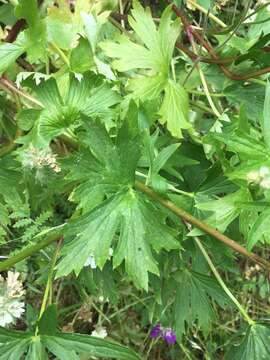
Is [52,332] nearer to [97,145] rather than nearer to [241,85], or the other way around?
[97,145]

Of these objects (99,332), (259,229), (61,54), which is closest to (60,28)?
(61,54)

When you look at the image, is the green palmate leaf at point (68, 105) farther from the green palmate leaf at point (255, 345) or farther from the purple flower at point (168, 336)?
the purple flower at point (168, 336)

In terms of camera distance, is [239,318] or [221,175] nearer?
[221,175]

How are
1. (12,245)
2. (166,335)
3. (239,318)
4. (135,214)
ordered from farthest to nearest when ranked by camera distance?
(239,318), (166,335), (12,245), (135,214)

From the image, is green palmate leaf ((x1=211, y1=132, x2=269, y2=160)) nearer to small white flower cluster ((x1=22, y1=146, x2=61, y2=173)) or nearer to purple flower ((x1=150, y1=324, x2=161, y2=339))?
small white flower cluster ((x1=22, y1=146, x2=61, y2=173))

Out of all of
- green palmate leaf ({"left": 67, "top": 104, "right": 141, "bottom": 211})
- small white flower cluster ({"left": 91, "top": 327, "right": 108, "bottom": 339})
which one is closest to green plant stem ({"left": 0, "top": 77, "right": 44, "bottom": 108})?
green palmate leaf ({"left": 67, "top": 104, "right": 141, "bottom": 211})

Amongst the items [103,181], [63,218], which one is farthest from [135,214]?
[63,218]

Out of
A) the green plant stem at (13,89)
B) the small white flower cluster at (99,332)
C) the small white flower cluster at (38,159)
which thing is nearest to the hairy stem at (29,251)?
the small white flower cluster at (38,159)
